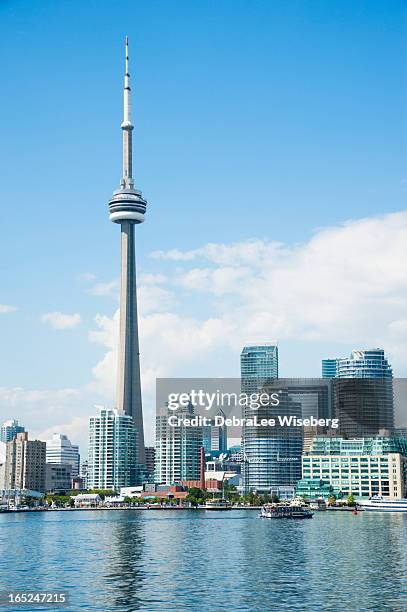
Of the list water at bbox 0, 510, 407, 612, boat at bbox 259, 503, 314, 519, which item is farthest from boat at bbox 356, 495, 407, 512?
water at bbox 0, 510, 407, 612

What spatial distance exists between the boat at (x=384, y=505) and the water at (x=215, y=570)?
75634mm

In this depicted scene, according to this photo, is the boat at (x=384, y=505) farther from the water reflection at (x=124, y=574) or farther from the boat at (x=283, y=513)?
the water reflection at (x=124, y=574)

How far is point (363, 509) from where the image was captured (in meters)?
182

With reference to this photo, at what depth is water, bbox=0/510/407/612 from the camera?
151ft

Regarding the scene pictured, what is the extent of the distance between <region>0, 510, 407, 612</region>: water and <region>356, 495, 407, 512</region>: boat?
75.6 metres

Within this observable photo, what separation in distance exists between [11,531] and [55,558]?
142ft

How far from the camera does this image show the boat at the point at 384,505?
168250mm

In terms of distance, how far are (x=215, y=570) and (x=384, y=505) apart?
4699 inches

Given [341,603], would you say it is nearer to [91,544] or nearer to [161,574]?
[161,574]

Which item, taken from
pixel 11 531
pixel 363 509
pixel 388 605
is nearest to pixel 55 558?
pixel 388 605

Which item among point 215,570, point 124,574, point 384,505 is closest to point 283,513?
point 384,505

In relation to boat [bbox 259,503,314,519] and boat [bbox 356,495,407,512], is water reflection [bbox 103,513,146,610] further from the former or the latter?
boat [bbox 356,495,407,512]

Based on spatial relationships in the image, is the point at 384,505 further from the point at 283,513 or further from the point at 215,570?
the point at 215,570

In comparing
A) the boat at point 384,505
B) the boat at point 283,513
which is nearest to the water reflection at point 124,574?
the boat at point 283,513
